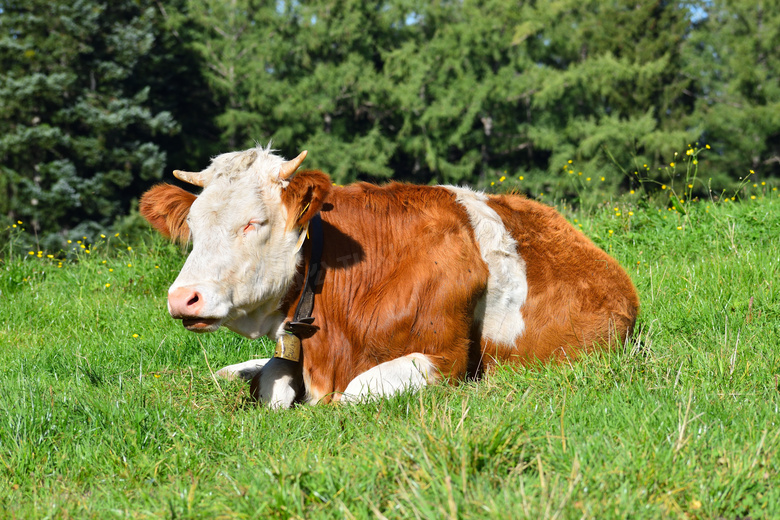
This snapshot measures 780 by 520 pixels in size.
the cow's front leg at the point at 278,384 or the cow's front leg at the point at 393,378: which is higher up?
the cow's front leg at the point at 393,378

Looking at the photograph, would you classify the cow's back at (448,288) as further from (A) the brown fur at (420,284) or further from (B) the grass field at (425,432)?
(B) the grass field at (425,432)

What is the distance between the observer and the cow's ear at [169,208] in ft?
14.6

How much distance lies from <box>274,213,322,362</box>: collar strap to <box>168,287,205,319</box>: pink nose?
Answer: 604 mm

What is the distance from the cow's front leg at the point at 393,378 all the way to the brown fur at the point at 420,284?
0.09 metres

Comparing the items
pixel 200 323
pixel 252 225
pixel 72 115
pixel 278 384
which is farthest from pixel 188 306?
pixel 72 115

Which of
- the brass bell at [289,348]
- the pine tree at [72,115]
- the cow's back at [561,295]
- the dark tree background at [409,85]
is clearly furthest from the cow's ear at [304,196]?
the dark tree background at [409,85]

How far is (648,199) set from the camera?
28.2 feet

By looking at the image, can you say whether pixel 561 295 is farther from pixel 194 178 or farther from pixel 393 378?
pixel 194 178

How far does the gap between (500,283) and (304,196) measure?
1268mm

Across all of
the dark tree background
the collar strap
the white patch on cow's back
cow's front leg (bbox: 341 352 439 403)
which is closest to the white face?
the collar strap

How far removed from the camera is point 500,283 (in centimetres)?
419

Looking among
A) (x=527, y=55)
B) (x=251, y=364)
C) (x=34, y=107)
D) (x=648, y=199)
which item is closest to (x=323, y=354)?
(x=251, y=364)

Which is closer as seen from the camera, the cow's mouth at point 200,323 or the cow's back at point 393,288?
the cow's mouth at point 200,323

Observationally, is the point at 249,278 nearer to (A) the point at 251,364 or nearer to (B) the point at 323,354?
(B) the point at 323,354
